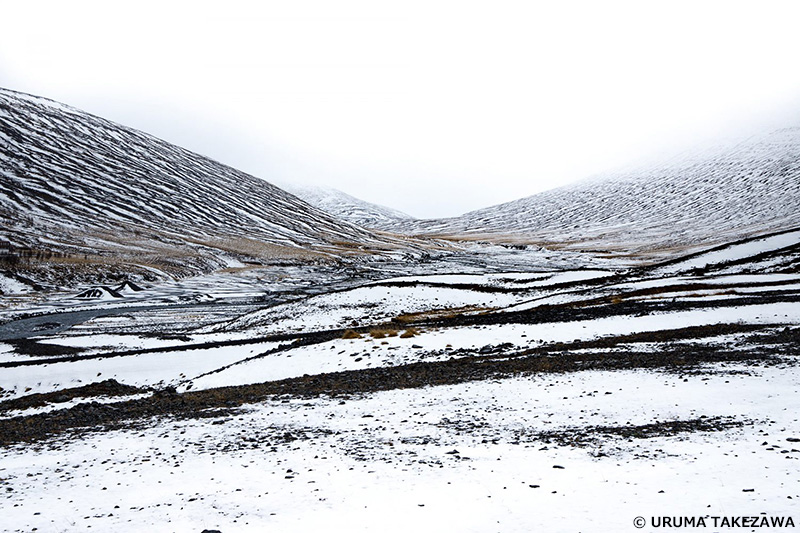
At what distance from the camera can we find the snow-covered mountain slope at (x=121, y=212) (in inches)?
4828

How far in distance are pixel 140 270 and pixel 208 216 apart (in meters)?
70.0

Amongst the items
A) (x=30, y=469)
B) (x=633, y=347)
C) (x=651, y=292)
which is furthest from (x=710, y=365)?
(x=651, y=292)

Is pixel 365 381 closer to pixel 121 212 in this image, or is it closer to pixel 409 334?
pixel 409 334

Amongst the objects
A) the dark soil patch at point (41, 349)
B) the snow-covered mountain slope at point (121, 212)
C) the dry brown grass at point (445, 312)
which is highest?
the snow-covered mountain slope at point (121, 212)

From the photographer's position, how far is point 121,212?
501 ft

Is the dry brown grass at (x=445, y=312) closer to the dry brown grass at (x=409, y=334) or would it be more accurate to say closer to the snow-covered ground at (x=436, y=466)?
the dry brown grass at (x=409, y=334)

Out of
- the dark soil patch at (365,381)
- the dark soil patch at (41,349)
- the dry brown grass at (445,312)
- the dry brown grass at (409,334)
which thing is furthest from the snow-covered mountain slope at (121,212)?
the dark soil patch at (365,381)

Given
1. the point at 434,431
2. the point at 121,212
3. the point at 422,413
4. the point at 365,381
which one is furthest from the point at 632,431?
the point at 121,212

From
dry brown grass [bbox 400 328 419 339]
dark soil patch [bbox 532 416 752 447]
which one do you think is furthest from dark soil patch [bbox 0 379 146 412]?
dark soil patch [bbox 532 416 752 447]

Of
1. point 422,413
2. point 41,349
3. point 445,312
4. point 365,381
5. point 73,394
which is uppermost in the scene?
point 41,349

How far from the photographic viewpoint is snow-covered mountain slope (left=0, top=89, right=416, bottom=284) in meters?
123

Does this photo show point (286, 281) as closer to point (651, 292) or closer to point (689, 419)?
point (651, 292)

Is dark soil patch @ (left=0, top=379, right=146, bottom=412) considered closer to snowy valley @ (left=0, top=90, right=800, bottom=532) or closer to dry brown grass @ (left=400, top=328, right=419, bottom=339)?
snowy valley @ (left=0, top=90, right=800, bottom=532)

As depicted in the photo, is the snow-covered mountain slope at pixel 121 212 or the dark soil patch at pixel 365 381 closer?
the dark soil patch at pixel 365 381
